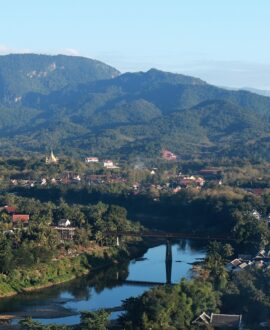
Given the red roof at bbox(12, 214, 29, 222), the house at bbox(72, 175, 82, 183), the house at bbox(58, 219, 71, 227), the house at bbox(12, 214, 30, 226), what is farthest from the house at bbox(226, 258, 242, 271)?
the house at bbox(72, 175, 82, 183)

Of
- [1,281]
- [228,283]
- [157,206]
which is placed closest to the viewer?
[228,283]

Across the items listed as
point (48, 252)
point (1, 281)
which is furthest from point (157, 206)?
point (1, 281)

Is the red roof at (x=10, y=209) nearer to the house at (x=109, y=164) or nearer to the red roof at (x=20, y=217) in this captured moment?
the red roof at (x=20, y=217)

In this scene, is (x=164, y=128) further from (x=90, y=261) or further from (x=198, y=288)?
(x=198, y=288)

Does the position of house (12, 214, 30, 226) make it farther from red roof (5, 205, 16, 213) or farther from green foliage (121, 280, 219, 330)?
green foliage (121, 280, 219, 330)

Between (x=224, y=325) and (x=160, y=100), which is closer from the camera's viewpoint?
(x=224, y=325)

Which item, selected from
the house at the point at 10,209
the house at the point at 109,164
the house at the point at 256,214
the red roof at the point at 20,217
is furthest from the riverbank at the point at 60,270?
the house at the point at 109,164

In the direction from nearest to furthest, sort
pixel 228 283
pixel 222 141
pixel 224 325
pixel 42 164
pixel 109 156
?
pixel 224 325
pixel 228 283
pixel 42 164
pixel 109 156
pixel 222 141
